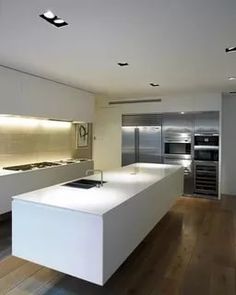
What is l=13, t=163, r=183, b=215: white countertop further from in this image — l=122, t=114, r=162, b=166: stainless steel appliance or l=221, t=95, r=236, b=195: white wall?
l=221, t=95, r=236, b=195: white wall

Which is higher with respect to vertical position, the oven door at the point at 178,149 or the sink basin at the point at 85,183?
the oven door at the point at 178,149

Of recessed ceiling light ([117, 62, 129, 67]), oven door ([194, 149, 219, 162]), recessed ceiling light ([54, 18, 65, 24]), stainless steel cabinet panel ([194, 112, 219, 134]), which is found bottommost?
oven door ([194, 149, 219, 162])

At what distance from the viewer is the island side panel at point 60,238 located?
1930mm

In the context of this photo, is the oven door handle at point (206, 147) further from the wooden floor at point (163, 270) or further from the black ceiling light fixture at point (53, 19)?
the black ceiling light fixture at point (53, 19)

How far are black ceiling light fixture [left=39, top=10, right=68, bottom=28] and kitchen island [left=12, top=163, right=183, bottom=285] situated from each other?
153 centimetres

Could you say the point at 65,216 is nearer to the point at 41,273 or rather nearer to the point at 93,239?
the point at 93,239

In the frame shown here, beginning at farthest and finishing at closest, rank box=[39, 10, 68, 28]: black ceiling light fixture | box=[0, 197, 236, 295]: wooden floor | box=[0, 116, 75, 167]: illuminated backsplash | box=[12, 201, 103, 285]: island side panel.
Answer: box=[0, 116, 75, 167]: illuminated backsplash < box=[0, 197, 236, 295]: wooden floor < box=[39, 10, 68, 28]: black ceiling light fixture < box=[12, 201, 103, 285]: island side panel

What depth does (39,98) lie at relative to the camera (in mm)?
4297

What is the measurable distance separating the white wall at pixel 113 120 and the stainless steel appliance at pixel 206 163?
0.80m

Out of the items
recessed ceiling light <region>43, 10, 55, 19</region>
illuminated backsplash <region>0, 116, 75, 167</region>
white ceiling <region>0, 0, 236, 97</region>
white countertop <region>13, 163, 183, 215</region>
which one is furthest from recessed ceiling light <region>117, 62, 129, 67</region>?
illuminated backsplash <region>0, 116, 75, 167</region>

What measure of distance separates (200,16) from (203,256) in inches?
101

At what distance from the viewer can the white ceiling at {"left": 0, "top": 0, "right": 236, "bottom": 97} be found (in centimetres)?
195

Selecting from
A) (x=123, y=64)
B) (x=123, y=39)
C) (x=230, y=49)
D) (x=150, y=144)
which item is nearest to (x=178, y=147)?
(x=150, y=144)

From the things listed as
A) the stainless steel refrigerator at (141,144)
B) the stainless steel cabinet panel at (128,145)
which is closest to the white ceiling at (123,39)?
the stainless steel refrigerator at (141,144)
